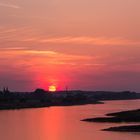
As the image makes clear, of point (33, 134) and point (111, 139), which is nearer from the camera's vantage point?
point (111, 139)

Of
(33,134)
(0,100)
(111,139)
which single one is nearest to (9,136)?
(33,134)

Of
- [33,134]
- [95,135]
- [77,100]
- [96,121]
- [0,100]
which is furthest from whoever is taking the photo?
[77,100]

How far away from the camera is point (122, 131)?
4959 centimetres

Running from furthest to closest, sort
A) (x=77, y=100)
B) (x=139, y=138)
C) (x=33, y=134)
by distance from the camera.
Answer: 1. (x=77, y=100)
2. (x=33, y=134)
3. (x=139, y=138)

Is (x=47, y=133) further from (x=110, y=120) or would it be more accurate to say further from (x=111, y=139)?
(x=110, y=120)

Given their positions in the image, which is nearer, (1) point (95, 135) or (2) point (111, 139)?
(2) point (111, 139)

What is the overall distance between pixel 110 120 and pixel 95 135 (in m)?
19.8

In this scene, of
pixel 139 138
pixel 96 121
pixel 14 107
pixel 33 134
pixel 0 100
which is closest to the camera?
pixel 139 138

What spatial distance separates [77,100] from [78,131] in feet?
368

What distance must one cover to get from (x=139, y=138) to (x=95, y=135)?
5196 mm

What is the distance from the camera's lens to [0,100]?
134m

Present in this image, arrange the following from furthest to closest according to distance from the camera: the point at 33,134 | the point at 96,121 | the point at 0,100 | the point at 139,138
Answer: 1. the point at 0,100
2. the point at 96,121
3. the point at 33,134
4. the point at 139,138

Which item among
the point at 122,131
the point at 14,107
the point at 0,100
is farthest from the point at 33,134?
the point at 0,100

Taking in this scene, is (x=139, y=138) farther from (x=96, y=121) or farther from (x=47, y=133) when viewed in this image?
(x=96, y=121)
